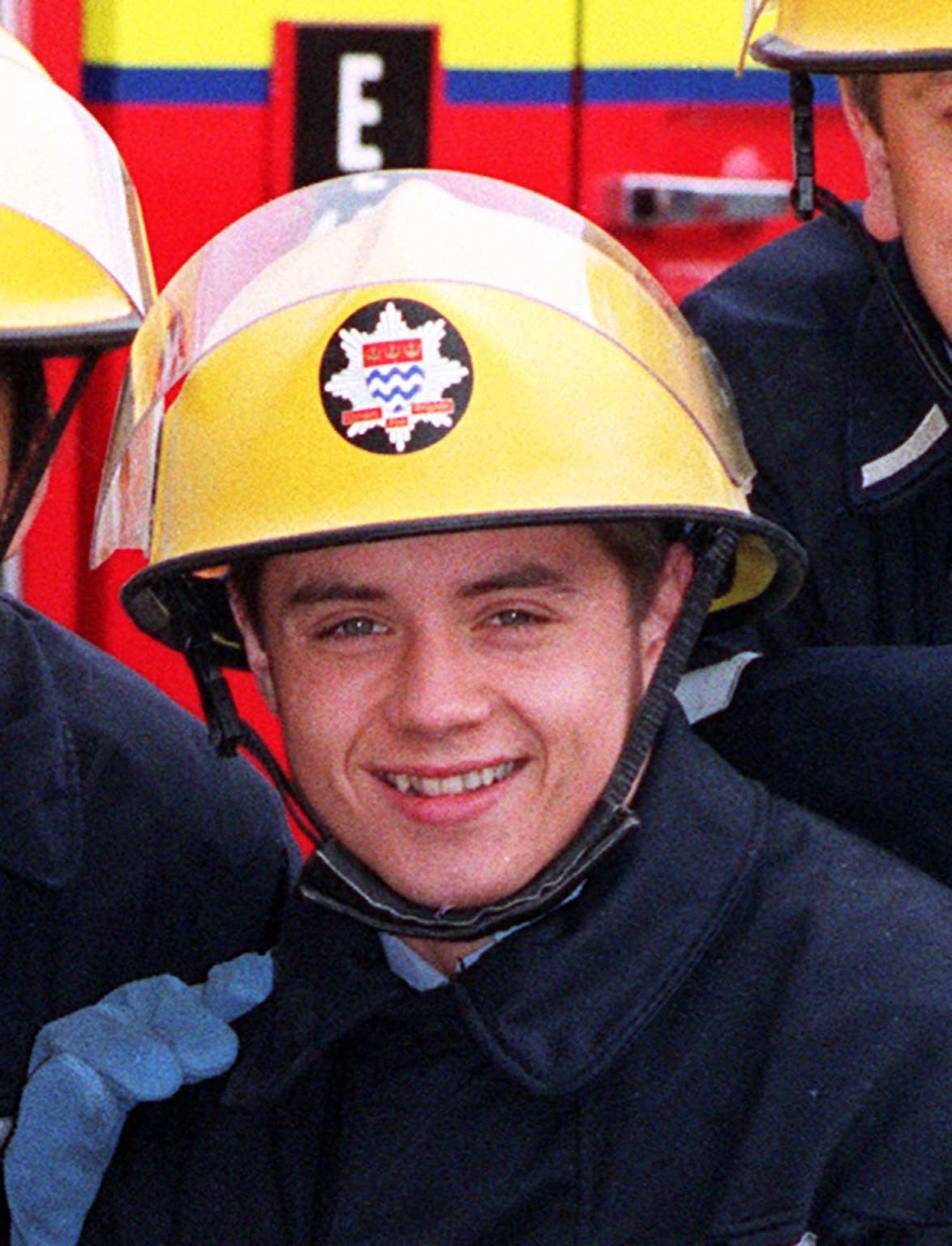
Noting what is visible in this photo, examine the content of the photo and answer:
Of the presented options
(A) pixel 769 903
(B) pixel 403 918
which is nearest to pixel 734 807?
(A) pixel 769 903

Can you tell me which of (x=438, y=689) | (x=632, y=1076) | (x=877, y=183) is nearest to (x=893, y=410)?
(x=877, y=183)

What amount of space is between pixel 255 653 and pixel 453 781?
296 millimetres

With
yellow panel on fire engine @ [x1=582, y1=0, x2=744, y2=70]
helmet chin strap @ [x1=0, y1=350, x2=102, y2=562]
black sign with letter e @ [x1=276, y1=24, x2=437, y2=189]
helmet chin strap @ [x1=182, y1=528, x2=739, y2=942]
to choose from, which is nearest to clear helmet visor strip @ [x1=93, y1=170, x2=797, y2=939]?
helmet chin strap @ [x1=182, y1=528, x2=739, y2=942]

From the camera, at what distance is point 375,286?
2342 mm

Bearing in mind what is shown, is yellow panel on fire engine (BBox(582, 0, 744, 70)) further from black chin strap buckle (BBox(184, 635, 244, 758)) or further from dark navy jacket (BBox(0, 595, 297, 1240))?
black chin strap buckle (BBox(184, 635, 244, 758))

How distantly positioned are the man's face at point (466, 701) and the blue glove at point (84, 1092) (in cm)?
23

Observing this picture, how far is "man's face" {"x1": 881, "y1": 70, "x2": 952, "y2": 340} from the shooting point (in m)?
2.55

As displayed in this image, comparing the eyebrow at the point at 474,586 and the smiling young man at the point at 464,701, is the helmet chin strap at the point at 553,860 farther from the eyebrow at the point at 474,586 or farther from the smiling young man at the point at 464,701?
the eyebrow at the point at 474,586

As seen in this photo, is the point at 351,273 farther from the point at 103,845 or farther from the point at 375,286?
the point at 103,845

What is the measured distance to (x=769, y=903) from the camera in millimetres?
2246

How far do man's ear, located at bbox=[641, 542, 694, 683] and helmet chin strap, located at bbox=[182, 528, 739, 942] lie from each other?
0.07ft

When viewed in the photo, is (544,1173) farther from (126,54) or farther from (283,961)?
(126,54)

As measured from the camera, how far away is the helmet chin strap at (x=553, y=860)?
2277mm

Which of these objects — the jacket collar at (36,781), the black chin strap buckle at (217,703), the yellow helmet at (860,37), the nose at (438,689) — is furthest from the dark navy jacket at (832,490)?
the jacket collar at (36,781)
